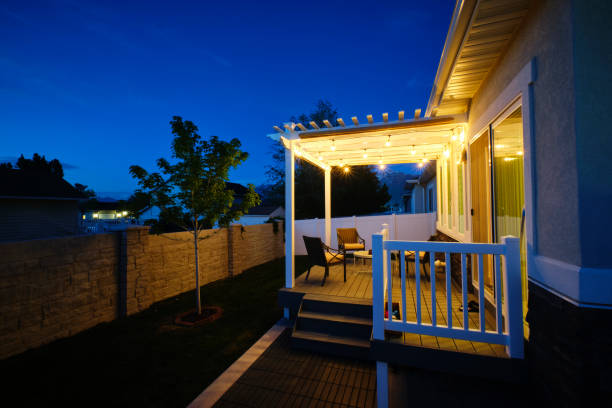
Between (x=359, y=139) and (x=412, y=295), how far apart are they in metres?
2.91

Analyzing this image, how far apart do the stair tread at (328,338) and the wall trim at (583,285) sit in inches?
88.2

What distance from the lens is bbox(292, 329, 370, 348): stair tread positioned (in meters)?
3.36

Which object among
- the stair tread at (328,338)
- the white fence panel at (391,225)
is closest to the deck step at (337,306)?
the stair tread at (328,338)

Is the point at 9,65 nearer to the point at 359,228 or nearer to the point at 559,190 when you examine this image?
the point at 359,228

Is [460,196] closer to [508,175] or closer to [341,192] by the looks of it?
[508,175]

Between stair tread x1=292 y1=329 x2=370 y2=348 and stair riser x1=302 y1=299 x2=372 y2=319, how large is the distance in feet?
1.12

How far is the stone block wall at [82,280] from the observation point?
3.37 metres

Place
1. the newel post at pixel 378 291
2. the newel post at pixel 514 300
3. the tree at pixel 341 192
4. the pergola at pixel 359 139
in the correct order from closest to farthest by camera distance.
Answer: the newel post at pixel 514 300 → the newel post at pixel 378 291 → the pergola at pixel 359 139 → the tree at pixel 341 192

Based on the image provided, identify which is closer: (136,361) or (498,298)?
(498,298)

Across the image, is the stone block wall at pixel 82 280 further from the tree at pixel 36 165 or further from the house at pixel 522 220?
the tree at pixel 36 165

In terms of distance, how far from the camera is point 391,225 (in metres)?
9.66

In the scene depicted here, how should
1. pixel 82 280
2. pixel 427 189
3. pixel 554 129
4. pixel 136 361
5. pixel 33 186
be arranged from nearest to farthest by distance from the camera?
pixel 554 129
pixel 136 361
pixel 82 280
pixel 33 186
pixel 427 189

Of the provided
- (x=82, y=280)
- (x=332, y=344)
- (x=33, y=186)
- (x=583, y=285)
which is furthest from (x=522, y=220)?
(x=33, y=186)

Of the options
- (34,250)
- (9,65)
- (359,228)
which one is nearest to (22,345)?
(34,250)
